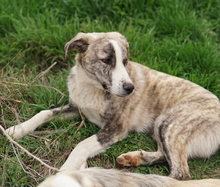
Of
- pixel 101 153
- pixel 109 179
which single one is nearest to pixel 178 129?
pixel 101 153

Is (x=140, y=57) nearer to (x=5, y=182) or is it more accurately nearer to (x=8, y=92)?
(x=8, y=92)

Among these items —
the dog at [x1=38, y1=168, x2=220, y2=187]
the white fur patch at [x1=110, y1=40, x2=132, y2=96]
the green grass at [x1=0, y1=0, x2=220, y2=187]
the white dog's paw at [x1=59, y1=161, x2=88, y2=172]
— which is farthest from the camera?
the green grass at [x1=0, y1=0, x2=220, y2=187]

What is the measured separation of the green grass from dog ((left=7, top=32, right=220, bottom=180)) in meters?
0.14

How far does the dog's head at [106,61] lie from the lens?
3.34m

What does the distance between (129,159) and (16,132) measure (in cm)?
129

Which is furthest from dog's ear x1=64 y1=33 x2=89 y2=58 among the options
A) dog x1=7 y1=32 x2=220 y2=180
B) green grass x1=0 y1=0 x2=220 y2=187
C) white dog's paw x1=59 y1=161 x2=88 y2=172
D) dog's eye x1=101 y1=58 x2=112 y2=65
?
white dog's paw x1=59 y1=161 x2=88 y2=172

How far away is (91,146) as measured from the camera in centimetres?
345

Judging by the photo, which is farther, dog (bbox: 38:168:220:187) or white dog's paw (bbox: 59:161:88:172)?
white dog's paw (bbox: 59:161:88:172)

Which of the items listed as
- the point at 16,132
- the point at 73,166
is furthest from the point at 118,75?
the point at 16,132

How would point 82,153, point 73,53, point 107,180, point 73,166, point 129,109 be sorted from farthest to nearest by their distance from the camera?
point 73,53
point 129,109
point 82,153
point 73,166
point 107,180

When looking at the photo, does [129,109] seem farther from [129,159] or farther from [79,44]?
[79,44]

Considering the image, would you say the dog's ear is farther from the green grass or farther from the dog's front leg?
the dog's front leg

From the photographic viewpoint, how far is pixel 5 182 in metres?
2.94

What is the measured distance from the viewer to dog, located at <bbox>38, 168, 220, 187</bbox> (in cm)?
170
